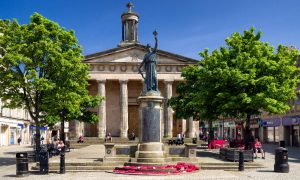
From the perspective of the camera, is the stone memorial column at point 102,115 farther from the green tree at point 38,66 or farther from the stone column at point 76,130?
the green tree at point 38,66

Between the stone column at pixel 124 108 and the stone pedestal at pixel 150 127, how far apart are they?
32.9 metres

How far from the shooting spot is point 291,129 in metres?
46.2

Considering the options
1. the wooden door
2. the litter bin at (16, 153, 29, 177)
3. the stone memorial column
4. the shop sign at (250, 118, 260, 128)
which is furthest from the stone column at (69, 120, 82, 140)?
the litter bin at (16, 153, 29, 177)

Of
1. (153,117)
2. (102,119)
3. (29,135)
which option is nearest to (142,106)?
(153,117)

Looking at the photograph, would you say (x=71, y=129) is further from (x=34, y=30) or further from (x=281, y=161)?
(x=281, y=161)

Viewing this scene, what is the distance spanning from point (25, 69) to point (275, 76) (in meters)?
16.0

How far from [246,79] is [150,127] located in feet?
27.4

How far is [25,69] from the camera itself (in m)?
24.8

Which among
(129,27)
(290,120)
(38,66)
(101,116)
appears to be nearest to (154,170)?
(38,66)

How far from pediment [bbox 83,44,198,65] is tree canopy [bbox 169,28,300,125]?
25.3m

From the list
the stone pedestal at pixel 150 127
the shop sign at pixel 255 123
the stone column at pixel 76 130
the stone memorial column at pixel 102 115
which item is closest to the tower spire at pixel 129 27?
the stone memorial column at pixel 102 115

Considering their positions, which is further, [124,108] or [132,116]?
[132,116]

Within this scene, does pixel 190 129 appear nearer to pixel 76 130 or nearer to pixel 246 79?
pixel 76 130

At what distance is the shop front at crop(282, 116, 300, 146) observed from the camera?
1725 inches
